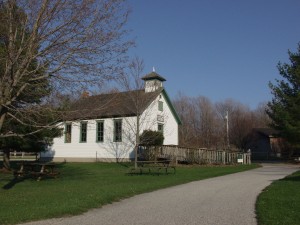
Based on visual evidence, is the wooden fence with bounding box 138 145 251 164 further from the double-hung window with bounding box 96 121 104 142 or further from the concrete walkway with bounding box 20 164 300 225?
the concrete walkway with bounding box 20 164 300 225

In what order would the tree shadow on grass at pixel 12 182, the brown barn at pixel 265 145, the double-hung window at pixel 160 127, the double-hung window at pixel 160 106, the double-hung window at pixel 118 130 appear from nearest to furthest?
the tree shadow on grass at pixel 12 182, the double-hung window at pixel 118 130, the double-hung window at pixel 160 106, the double-hung window at pixel 160 127, the brown barn at pixel 265 145

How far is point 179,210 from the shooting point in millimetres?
9375

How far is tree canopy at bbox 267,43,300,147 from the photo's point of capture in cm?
3459

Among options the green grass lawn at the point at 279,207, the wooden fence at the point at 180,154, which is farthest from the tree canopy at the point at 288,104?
the green grass lawn at the point at 279,207

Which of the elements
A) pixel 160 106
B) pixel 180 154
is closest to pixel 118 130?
pixel 160 106

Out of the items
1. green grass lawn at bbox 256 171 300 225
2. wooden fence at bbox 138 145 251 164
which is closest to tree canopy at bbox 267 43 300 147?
wooden fence at bbox 138 145 251 164

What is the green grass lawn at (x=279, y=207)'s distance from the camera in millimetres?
7811

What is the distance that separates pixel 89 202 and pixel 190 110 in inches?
2357

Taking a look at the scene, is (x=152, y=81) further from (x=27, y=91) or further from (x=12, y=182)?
(x=27, y=91)

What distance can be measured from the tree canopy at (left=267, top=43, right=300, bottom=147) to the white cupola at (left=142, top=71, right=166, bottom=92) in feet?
37.2

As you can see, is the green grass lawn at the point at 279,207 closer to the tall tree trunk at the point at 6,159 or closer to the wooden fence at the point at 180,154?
the wooden fence at the point at 180,154

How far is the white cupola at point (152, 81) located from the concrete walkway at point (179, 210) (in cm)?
1517

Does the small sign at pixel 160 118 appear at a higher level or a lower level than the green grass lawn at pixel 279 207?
higher

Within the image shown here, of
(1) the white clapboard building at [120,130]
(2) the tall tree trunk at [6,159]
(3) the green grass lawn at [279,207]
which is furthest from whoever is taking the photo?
(1) the white clapboard building at [120,130]
